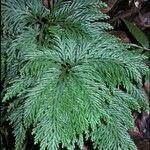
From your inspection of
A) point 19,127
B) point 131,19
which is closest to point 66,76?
point 19,127

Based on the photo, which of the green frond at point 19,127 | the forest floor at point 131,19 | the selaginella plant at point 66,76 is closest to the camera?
the selaginella plant at point 66,76

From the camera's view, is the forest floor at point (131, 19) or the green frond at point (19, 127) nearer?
the green frond at point (19, 127)

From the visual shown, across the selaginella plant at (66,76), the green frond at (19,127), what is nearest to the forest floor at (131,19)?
the selaginella plant at (66,76)

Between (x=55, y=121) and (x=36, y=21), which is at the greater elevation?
(x=36, y=21)

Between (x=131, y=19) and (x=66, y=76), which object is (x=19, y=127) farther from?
(x=131, y=19)

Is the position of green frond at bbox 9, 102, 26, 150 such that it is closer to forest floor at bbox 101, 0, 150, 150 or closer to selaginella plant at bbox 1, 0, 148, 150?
selaginella plant at bbox 1, 0, 148, 150

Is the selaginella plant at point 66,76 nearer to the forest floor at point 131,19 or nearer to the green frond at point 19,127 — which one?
the green frond at point 19,127

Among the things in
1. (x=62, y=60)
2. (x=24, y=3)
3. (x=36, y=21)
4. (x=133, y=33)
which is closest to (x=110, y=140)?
(x=62, y=60)

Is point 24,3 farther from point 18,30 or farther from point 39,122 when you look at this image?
point 39,122
